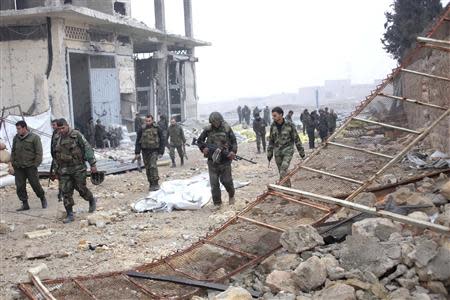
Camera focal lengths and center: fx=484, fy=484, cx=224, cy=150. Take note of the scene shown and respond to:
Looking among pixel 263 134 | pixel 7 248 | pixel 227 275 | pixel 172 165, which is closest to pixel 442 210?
pixel 227 275

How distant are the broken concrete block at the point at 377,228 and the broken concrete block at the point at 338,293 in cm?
64

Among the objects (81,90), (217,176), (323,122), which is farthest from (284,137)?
(81,90)

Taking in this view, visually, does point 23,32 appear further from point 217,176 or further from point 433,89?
point 433,89

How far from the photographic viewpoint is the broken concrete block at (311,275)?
3236mm

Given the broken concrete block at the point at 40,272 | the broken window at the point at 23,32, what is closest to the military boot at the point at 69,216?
the broken concrete block at the point at 40,272

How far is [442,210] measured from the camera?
12.8 feet

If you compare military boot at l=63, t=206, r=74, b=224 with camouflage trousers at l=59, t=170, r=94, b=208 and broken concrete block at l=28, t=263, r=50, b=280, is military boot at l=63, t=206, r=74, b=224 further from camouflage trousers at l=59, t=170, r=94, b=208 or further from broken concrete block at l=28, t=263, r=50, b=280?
broken concrete block at l=28, t=263, r=50, b=280

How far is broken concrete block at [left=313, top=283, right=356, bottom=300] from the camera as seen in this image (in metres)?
2.89

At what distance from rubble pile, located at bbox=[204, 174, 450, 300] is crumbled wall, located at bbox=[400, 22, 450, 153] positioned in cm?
378

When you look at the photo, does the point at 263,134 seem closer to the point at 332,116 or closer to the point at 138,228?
the point at 332,116

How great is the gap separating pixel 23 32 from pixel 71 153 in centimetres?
1070

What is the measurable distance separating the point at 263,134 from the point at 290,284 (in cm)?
1140

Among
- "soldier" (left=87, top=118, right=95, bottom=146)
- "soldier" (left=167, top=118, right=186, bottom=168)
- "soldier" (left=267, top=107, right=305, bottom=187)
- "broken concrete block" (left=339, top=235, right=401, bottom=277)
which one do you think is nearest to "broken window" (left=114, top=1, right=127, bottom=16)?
"soldier" (left=87, top=118, right=95, bottom=146)

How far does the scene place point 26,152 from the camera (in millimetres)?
7152
